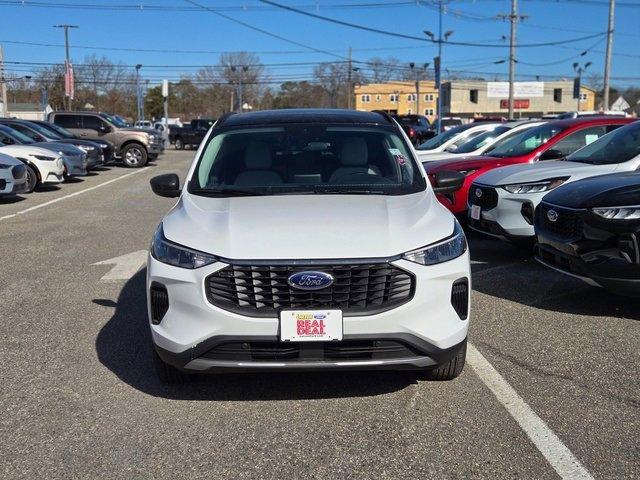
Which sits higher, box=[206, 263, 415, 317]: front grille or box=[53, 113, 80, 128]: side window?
box=[53, 113, 80, 128]: side window

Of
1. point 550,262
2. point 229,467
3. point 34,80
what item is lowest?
point 229,467

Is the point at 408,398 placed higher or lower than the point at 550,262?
lower

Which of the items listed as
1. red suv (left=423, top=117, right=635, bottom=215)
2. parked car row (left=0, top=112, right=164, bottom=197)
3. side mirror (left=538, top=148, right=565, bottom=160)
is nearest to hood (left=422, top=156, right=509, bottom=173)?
red suv (left=423, top=117, right=635, bottom=215)

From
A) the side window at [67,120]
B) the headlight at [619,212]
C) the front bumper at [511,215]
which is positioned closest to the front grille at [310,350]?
the headlight at [619,212]

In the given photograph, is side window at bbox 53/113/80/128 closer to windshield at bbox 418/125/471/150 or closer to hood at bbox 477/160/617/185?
windshield at bbox 418/125/471/150

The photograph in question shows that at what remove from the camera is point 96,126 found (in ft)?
84.9

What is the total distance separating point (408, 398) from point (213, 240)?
1461 millimetres

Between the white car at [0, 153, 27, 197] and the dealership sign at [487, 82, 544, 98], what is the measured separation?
281ft

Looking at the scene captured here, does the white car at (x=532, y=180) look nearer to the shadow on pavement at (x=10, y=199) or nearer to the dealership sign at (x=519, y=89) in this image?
the shadow on pavement at (x=10, y=199)

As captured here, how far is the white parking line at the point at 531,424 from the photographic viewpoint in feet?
10.4

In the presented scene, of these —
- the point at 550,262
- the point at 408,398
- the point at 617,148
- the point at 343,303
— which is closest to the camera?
the point at 343,303

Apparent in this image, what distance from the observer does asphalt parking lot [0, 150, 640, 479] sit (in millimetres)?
3227

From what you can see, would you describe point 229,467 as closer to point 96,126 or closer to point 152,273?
point 152,273

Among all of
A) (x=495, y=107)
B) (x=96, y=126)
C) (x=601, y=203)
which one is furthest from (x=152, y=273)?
(x=495, y=107)
